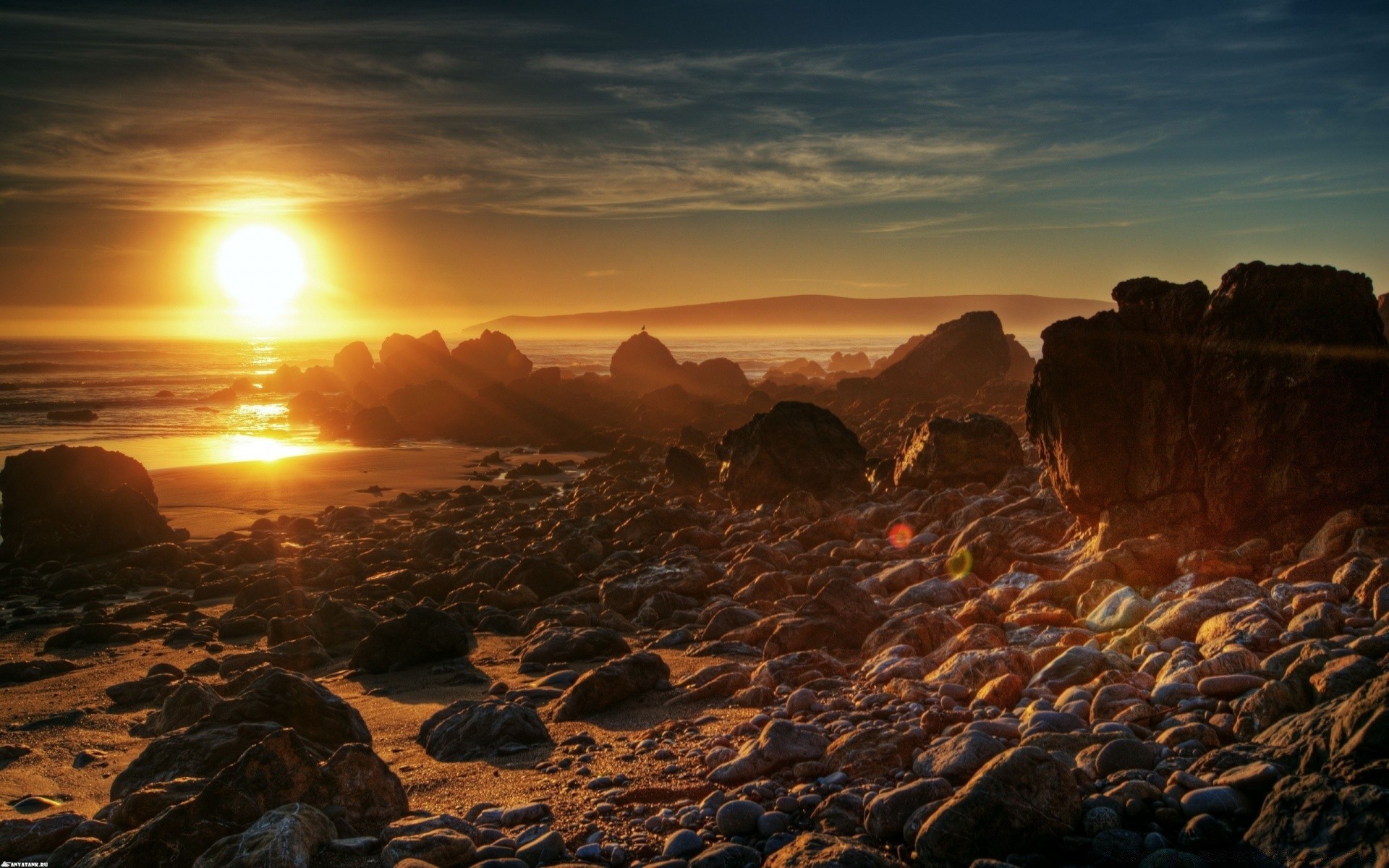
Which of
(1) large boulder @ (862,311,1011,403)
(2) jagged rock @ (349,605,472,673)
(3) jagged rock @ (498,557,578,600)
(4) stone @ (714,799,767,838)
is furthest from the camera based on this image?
(1) large boulder @ (862,311,1011,403)

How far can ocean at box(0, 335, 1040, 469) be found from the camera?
30559 millimetres

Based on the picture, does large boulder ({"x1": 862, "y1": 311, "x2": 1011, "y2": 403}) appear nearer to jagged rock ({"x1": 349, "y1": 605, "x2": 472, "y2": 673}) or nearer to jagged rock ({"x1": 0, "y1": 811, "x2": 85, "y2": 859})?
jagged rock ({"x1": 349, "y1": 605, "x2": 472, "y2": 673})

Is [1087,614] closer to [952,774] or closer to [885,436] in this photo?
[952,774]

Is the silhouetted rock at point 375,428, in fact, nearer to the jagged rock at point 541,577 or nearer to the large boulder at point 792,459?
the large boulder at point 792,459

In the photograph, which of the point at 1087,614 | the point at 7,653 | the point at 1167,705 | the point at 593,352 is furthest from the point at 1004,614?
the point at 593,352

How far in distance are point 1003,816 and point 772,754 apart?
1.56m

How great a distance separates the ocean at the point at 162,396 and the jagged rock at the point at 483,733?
74.3 feet

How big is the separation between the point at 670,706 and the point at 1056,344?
523cm

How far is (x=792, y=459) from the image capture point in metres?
16.5

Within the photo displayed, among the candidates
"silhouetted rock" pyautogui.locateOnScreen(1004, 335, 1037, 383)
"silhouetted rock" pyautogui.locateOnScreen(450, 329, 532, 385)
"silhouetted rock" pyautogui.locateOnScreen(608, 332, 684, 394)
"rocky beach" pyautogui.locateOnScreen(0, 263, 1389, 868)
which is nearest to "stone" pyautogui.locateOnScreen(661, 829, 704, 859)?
"rocky beach" pyautogui.locateOnScreen(0, 263, 1389, 868)

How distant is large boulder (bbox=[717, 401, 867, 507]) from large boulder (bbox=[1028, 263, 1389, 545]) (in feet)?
23.0

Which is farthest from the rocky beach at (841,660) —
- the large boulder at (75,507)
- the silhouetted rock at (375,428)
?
the silhouetted rock at (375,428)

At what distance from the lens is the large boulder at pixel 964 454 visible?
14.1 metres

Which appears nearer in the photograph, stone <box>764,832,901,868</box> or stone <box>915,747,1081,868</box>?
stone <box>764,832,901,868</box>
